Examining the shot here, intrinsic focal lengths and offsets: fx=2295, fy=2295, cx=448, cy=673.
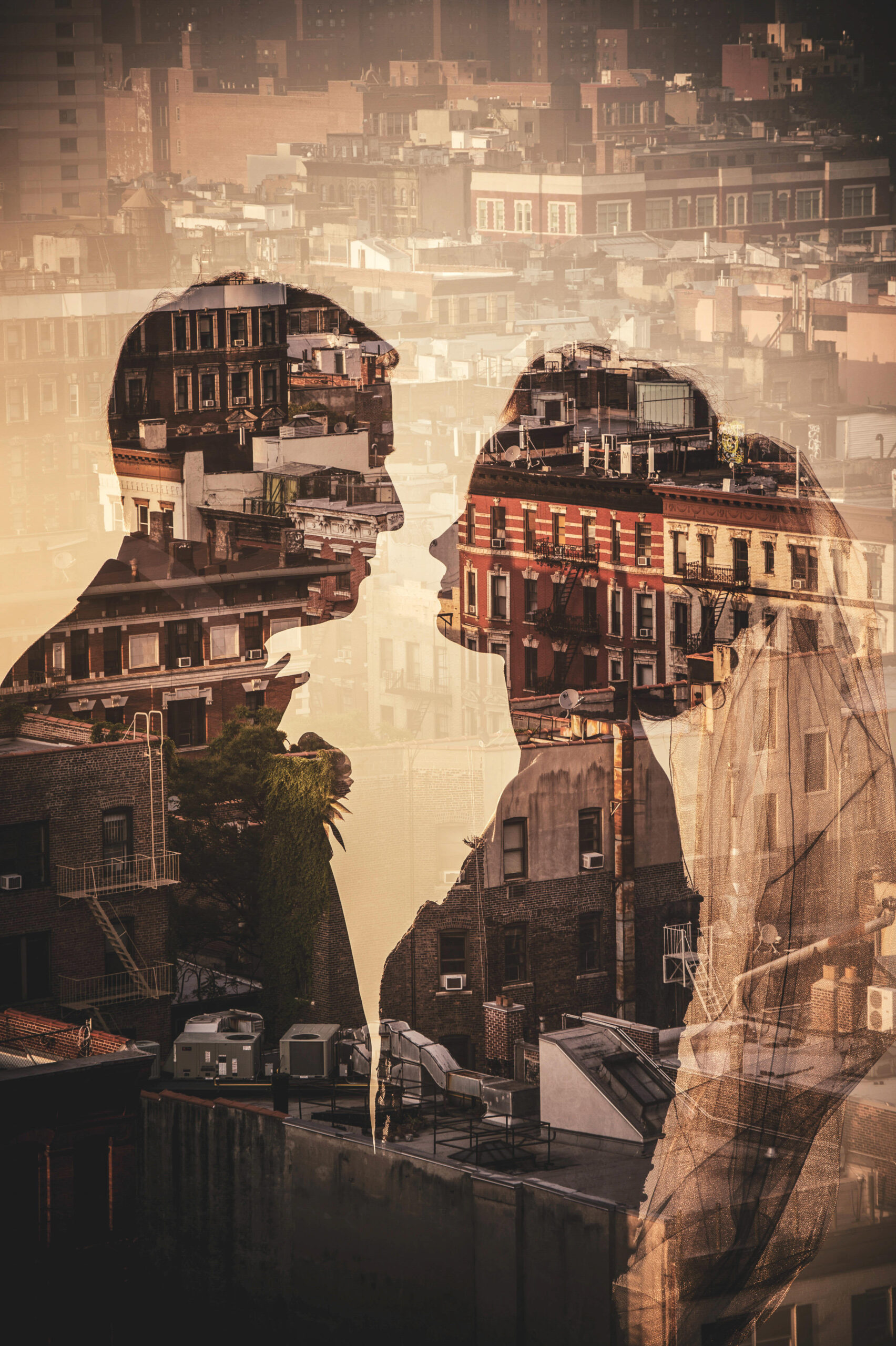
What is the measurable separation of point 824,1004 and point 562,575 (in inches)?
281

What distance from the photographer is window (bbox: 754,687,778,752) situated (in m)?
9.98

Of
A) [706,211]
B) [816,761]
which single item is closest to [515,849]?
[816,761]

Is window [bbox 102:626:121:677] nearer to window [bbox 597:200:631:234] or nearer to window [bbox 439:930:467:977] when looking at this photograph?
window [bbox 439:930:467:977]

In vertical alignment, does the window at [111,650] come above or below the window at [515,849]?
above

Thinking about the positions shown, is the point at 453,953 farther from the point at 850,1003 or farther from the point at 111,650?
the point at 850,1003

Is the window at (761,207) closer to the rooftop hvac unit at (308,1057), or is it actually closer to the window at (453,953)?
the window at (453,953)

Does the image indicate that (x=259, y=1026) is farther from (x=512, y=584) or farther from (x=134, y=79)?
(x=134, y=79)

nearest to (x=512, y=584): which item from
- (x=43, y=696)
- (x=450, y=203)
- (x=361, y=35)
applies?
(x=43, y=696)

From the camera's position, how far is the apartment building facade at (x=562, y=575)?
50.5ft

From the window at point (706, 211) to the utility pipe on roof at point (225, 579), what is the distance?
24.1 meters

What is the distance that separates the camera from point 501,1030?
1214 cm

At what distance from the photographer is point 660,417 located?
705 inches

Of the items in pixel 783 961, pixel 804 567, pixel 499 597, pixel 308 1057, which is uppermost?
pixel 804 567

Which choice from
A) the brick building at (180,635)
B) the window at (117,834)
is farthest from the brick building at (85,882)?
the brick building at (180,635)
